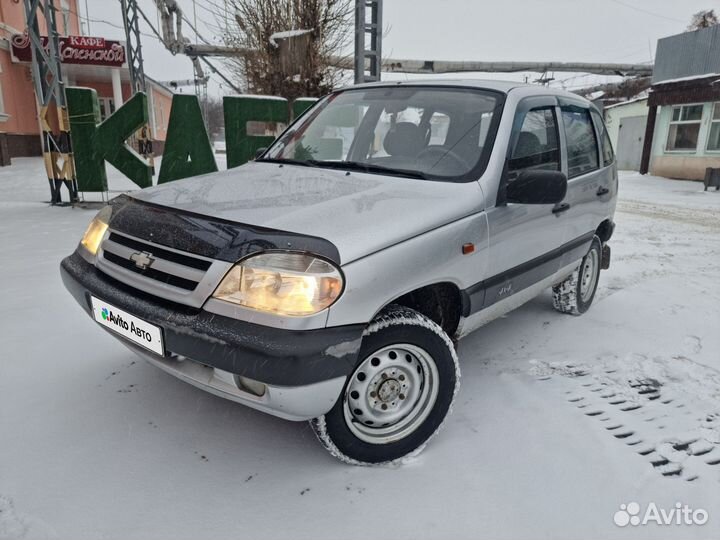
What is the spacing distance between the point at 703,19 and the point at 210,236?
4099cm

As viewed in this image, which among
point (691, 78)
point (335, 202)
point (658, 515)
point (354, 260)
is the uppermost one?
point (691, 78)

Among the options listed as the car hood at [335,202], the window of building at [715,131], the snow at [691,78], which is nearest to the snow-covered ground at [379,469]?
the car hood at [335,202]

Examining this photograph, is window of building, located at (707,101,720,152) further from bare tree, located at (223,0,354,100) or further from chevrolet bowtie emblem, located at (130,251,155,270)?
chevrolet bowtie emblem, located at (130,251,155,270)

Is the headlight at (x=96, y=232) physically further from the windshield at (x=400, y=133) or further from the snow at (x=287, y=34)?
the snow at (x=287, y=34)

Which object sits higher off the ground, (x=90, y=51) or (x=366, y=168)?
(x=90, y=51)

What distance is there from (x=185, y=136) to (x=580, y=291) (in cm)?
649

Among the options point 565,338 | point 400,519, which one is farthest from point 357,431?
point 565,338

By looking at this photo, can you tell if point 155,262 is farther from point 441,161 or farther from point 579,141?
point 579,141

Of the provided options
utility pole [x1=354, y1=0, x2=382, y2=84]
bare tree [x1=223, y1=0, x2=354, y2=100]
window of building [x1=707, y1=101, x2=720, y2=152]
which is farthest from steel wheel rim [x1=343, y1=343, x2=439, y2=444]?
window of building [x1=707, y1=101, x2=720, y2=152]

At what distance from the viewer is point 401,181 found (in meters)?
2.49

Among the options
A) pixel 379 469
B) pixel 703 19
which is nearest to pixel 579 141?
pixel 379 469

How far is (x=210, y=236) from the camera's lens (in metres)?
1.91

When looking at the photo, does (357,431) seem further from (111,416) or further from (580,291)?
(580,291)

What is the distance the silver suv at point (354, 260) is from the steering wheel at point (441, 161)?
0.03ft
